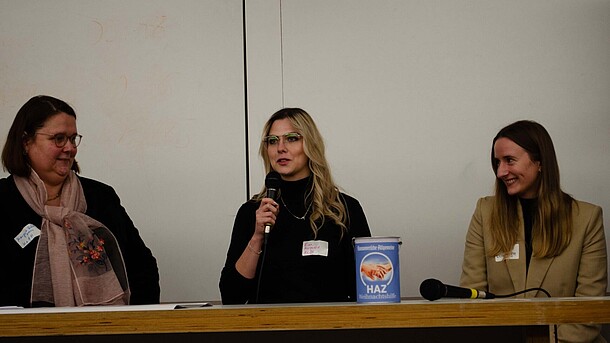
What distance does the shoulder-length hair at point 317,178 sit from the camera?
9.15 ft

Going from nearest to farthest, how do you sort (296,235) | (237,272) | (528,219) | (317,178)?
(237,272) → (296,235) → (317,178) → (528,219)

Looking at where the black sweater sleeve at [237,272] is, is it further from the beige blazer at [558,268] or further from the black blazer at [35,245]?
the beige blazer at [558,268]

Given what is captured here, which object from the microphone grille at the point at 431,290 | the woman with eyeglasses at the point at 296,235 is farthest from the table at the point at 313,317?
the woman with eyeglasses at the point at 296,235

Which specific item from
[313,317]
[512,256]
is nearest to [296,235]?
[512,256]

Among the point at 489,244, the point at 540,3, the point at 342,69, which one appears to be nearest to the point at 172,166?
the point at 342,69

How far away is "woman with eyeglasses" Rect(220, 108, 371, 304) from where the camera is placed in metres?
2.66

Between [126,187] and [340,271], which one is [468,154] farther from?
[126,187]

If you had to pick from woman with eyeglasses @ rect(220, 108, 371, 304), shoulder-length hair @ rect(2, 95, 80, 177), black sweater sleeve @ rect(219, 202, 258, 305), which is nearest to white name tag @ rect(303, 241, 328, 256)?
woman with eyeglasses @ rect(220, 108, 371, 304)

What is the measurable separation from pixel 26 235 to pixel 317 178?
103cm

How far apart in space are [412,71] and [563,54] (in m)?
0.67

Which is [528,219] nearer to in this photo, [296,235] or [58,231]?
[296,235]

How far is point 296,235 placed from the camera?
276cm

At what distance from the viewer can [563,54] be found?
3684 millimetres

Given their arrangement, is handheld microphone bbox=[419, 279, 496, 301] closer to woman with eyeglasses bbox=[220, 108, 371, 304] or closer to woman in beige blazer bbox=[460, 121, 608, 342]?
woman with eyeglasses bbox=[220, 108, 371, 304]
